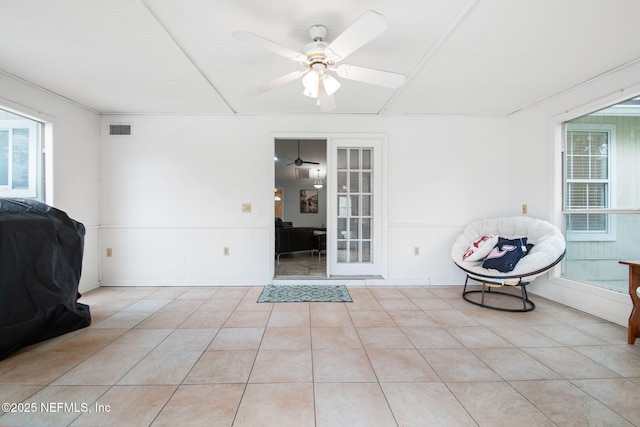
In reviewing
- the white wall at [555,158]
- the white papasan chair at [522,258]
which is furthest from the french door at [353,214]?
the white wall at [555,158]

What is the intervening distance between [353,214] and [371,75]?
225 cm

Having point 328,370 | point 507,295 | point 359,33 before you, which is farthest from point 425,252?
point 359,33

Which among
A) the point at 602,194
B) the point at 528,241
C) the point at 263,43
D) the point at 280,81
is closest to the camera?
the point at 263,43

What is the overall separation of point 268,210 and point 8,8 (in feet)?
9.30

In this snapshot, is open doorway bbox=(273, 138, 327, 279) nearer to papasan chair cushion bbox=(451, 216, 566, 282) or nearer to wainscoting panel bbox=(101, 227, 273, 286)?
wainscoting panel bbox=(101, 227, 273, 286)

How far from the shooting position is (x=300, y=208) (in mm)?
10273

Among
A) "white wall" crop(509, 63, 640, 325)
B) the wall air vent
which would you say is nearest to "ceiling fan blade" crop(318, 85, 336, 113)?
"white wall" crop(509, 63, 640, 325)

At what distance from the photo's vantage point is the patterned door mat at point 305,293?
3404mm

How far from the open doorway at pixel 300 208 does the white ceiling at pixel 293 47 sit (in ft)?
5.86

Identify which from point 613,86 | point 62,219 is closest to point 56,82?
point 62,219

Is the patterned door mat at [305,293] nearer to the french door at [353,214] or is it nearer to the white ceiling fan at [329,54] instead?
the french door at [353,214]

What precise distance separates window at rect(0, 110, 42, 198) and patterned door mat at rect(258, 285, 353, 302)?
2.82m

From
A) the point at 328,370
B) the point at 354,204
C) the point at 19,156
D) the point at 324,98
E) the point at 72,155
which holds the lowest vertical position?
the point at 328,370

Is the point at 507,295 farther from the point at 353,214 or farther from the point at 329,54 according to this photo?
the point at 329,54
